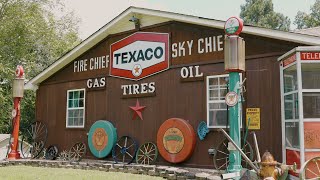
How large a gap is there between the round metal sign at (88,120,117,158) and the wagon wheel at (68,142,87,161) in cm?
60

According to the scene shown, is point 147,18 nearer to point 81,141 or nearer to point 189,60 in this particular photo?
point 189,60

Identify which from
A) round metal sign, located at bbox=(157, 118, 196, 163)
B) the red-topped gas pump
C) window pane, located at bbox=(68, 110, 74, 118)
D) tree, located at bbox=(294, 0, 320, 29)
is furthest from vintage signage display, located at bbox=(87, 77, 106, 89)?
tree, located at bbox=(294, 0, 320, 29)

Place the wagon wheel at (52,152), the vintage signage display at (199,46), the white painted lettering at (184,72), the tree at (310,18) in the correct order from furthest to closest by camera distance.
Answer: the tree at (310,18), the wagon wheel at (52,152), the white painted lettering at (184,72), the vintage signage display at (199,46)

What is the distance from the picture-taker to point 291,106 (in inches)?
327

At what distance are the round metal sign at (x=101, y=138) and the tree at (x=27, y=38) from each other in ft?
38.5

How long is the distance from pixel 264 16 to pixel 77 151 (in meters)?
40.7

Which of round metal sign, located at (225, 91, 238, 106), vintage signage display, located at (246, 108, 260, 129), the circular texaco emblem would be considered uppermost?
the circular texaco emblem

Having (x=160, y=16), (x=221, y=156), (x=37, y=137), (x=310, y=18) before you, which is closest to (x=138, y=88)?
(x=160, y=16)

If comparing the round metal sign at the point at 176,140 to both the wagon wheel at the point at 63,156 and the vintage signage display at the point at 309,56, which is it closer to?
the vintage signage display at the point at 309,56

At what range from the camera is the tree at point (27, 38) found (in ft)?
75.8

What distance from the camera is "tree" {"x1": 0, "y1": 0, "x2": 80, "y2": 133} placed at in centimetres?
2311

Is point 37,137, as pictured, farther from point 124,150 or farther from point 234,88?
point 234,88

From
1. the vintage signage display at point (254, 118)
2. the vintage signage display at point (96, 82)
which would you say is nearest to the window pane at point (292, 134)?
the vintage signage display at point (254, 118)

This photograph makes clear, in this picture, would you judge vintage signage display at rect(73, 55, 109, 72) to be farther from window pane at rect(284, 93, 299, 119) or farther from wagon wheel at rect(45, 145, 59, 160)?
window pane at rect(284, 93, 299, 119)
